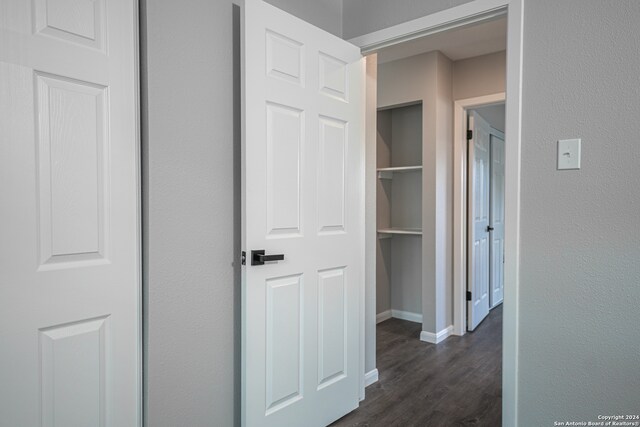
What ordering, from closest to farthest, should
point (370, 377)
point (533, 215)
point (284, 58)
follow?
point (533, 215)
point (284, 58)
point (370, 377)

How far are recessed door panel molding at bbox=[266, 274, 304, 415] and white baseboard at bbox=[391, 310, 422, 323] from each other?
8.16ft

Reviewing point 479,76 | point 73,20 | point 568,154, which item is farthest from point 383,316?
point 73,20

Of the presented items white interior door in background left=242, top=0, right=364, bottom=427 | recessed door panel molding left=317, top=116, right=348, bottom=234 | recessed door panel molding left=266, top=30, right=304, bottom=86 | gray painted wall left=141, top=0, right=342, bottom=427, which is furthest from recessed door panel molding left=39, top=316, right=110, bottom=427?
recessed door panel molding left=266, top=30, right=304, bottom=86

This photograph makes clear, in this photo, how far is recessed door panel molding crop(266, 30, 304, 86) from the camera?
1.79 metres

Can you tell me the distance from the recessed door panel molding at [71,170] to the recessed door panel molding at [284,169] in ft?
2.11

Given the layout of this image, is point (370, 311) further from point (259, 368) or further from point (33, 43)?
point (33, 43)

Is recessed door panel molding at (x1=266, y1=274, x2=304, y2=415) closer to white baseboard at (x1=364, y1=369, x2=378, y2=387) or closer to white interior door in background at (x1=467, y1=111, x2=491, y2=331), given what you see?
white baseboard at (x1=364, y1=369, x2=378, y2=387)

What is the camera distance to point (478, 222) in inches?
157

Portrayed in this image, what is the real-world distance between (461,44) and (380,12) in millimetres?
1435

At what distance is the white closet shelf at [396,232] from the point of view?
3900 mm

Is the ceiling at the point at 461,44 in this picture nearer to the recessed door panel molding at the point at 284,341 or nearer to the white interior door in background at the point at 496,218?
the white interior door in background at the point at 496,218

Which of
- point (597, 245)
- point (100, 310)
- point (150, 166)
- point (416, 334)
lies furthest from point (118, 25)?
point (416, 334)

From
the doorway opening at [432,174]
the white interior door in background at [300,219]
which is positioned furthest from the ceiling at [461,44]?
the white interior door in background at [300,219]

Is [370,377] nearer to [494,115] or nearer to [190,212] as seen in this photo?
[190,212]
